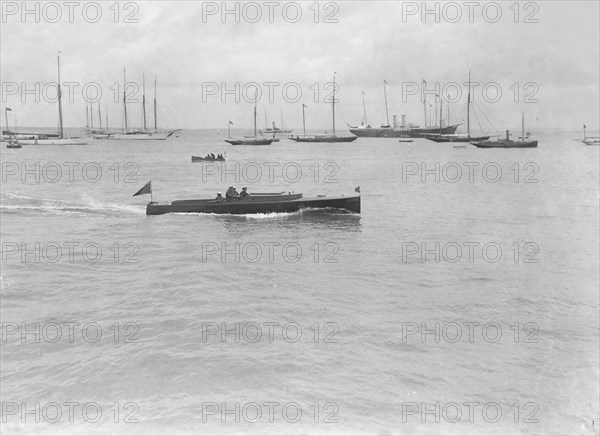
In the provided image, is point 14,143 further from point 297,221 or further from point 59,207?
point 297,221

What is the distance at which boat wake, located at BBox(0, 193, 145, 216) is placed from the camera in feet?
138

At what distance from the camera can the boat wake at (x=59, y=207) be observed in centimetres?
4200

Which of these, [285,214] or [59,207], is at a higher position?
[59,207]

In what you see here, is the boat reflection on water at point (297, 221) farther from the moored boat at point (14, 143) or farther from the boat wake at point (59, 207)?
the moored boat at point (14, 143)

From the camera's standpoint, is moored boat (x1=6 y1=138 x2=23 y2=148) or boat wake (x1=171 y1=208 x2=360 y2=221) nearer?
boat wake (x1=171 y1=208 x2=360 y2=221)

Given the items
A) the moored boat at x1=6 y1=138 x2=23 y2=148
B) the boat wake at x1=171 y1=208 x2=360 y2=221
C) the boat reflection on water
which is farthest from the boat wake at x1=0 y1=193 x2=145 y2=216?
the moored boat at x1=6 y1=138 x2=23 y2=148

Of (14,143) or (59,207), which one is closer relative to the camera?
(59,207)

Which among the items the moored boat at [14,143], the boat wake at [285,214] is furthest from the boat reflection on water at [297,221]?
the moored boat at [14,143]

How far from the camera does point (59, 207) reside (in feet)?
144

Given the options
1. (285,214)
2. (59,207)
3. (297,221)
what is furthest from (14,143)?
(297,221)

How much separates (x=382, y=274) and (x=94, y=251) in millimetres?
14017

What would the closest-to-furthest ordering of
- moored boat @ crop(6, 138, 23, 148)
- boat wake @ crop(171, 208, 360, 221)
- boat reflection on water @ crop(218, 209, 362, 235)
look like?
boat reflection on water @ crop(218, 209, 362, 235) → boat wake @ crop(171, 208, 360, 221) → moored boat @ crop(6, 138, 23, 148)

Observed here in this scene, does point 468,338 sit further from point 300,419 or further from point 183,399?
point 183,399

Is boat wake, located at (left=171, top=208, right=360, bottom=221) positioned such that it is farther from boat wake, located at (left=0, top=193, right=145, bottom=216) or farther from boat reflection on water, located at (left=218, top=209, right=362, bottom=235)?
boat wake, located at (left=0, top=193, right=145, bottom=216)
